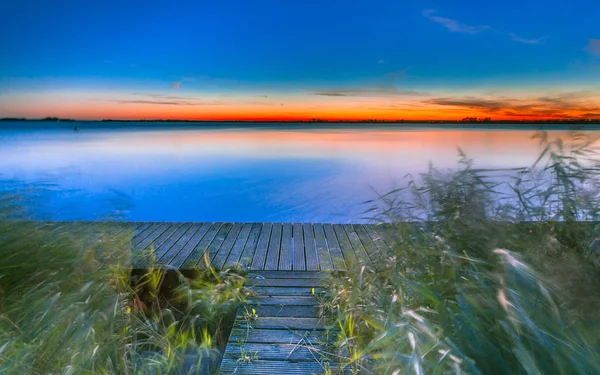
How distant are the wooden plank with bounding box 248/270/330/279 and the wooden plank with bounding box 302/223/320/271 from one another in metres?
0.09

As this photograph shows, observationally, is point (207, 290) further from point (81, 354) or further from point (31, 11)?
point (31, 11)

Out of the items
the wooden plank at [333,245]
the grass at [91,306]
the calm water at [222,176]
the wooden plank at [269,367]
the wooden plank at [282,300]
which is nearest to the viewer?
the grass at [91,306]

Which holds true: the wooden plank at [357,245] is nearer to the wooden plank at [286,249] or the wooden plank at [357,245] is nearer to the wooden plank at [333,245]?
the wooden plank at [333,245]

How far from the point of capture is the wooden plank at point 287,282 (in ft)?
8.74

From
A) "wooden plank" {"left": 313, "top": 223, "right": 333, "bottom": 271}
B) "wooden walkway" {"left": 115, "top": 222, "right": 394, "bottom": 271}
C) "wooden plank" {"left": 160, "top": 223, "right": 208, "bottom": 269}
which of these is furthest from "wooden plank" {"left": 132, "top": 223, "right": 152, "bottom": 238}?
"wooden plank" {"left": 313, "top": 223, "right": 333, "bottom": 271}

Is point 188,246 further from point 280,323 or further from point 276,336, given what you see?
point 276,336

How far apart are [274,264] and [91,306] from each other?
1454 mm

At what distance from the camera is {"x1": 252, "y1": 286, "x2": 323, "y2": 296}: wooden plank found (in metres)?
2.52

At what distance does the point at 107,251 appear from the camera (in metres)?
2.44

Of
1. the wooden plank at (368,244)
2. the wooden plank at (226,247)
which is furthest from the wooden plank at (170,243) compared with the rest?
the wooden plank at (368,244)

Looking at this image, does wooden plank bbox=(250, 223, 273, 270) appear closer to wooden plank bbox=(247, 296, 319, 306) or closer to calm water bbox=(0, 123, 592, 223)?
wooden plank bbox=(247, 296, 319, 306)

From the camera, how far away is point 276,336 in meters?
1.99

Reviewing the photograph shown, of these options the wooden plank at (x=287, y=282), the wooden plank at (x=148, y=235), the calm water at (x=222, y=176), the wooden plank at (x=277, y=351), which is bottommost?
the calm water at (x=222, y=176)

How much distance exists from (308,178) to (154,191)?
371 cm
